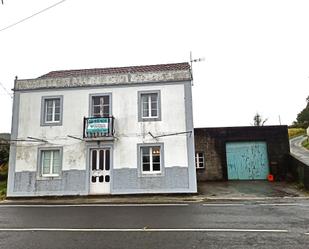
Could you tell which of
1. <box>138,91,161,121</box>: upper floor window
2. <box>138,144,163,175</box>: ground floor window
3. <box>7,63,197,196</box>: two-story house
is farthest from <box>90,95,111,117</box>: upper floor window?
<box>138,144,163,175</box>: ground floor window

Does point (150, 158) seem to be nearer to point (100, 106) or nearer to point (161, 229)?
point (100, 106)

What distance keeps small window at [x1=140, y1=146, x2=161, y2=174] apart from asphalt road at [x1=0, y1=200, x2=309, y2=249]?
5187 millimetres

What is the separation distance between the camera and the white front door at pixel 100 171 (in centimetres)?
1473

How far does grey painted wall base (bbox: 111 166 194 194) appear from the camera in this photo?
14227mm

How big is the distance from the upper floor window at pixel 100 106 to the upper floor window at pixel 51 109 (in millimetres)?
1905

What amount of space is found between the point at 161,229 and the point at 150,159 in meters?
8.02

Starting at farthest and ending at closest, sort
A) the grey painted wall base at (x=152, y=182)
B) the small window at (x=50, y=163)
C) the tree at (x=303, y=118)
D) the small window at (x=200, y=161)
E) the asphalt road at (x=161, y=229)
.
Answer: the tree at (x=303, y=118)
the small window at (x=200, y=161)
the small window at (x=50, y=163)
the grey painted wall base at (x=152, y=182)
the asphalt road at (x=161, y=229)

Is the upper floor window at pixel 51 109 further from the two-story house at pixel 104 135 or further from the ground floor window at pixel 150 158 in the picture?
the ground floor window at pixel 150 158

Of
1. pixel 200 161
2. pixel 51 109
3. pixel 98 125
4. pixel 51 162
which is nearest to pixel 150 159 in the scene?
pixel 98 125

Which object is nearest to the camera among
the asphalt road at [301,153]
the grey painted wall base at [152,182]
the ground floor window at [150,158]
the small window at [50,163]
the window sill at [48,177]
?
the grey painted wall base at [152,182]

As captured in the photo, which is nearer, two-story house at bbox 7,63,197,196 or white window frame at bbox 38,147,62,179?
two-story house at bbox 7,63,197,196

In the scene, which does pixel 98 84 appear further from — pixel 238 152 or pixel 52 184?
pixel 238 152

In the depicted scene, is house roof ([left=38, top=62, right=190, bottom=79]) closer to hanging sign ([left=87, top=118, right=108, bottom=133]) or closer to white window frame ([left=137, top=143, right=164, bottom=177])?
hanging sign ([left=87, top=118, right=108, bottom=133])

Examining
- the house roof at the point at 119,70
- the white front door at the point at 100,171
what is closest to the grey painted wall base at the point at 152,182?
the white front door at the point at 100,171
